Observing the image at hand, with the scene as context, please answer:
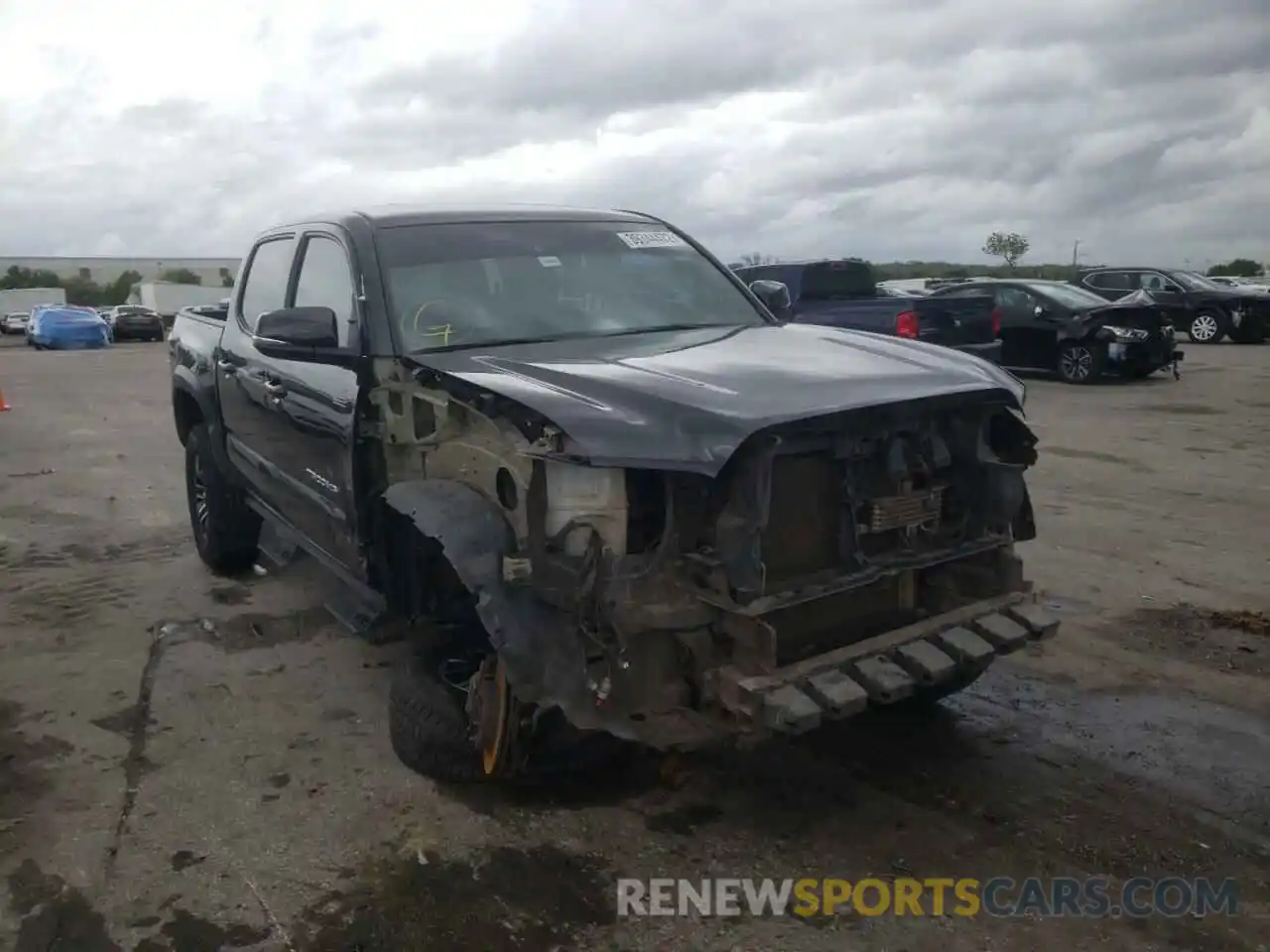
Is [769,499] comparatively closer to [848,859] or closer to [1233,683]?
[848,859]

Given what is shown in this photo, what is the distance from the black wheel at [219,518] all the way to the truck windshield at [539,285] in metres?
2.38

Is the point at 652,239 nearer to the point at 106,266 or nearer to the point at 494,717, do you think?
the point at 494,717

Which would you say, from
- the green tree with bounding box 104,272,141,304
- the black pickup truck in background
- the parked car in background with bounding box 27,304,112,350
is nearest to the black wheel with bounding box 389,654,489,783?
A: the black pickup truck in background

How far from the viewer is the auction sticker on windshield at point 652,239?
494cm

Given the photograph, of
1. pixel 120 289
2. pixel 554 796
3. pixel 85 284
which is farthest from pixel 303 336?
pixel 85 284

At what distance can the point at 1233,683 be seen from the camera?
457 centimetres

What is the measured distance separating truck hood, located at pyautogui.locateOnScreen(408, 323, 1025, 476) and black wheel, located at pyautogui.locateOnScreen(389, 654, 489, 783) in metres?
1.06

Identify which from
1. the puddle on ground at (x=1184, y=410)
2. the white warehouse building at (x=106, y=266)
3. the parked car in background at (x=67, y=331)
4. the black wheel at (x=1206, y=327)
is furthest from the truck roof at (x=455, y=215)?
the white warehouse building at (x=106, y=266)

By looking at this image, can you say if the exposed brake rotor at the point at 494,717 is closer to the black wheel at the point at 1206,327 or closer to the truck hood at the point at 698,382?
the truck hood at the point at 698,382

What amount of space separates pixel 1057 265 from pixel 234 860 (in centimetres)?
7755

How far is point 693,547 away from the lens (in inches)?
127

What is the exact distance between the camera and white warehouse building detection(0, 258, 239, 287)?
91688 millimetres

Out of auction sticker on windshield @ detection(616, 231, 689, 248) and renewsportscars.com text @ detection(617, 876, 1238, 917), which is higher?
auction sticker on windshield @ detection(616, 231, 689, 248)

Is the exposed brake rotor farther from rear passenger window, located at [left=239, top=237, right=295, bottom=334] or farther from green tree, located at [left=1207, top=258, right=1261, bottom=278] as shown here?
green tree, located at [left=1207, top=258, right=1261, bottom=278]
